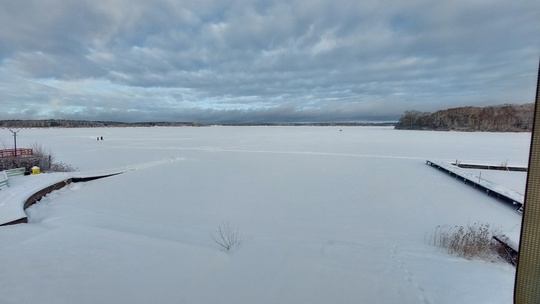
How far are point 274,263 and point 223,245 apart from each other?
121 cm

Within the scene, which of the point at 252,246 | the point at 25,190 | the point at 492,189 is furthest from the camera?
the point at 492,189

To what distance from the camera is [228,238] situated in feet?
17.8

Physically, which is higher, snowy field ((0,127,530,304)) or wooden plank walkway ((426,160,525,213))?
wooden plank walkway ((426,160,525,213))

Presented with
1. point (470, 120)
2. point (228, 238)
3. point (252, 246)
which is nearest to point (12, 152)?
point (228, 238)

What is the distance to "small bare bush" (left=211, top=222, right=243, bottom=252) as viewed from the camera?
5.23 m

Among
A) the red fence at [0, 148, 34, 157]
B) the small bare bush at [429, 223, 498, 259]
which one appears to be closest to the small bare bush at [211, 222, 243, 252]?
the small bare bush at [429, 223, 498, 259]

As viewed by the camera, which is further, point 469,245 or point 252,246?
point 252,246

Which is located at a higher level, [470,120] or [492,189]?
[470,120]

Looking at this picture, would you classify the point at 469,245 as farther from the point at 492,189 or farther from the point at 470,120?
the point at 470,120

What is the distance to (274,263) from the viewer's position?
Answer: 4562 millimetres

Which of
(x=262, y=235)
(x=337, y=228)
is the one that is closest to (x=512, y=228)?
(x=337, y=228)

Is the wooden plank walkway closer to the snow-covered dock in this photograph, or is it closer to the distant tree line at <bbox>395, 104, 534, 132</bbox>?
the snow-covered dock

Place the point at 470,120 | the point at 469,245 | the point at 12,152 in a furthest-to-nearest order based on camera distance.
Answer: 1. the point at 470,120
2. the point at 12,152
3. the point at 469,245

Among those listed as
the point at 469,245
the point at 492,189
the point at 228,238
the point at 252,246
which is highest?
the point at 492,189
